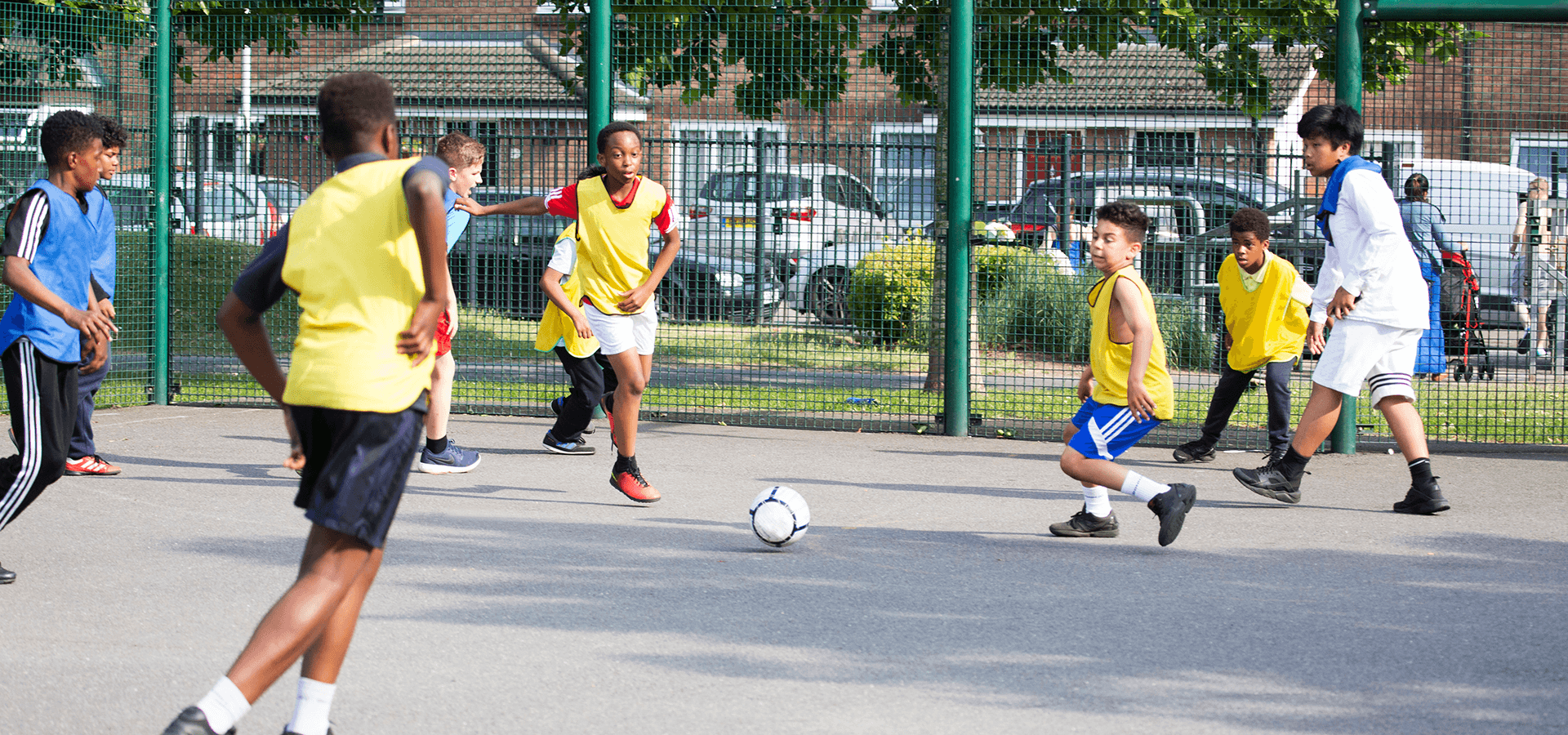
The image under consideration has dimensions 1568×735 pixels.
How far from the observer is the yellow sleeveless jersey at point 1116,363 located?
229 inches

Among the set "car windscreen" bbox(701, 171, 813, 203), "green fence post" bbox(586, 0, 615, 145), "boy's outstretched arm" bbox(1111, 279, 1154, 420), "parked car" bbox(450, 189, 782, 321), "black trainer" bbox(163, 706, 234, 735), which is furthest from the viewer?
"parked car" bbox(450, 189, 782, 321)

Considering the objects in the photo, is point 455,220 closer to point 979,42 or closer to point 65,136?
point 65,136

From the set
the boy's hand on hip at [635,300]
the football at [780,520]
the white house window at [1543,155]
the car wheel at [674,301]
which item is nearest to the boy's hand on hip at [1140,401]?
the football at [780,520]

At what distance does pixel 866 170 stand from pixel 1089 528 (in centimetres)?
382

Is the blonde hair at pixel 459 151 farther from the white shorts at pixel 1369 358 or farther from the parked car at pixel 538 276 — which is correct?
the white shorts at pixel 1369 358

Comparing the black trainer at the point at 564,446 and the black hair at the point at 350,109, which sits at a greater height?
the black hair at the point at 350,109

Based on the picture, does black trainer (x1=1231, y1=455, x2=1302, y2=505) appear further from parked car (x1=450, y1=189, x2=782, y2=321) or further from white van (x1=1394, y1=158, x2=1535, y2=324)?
parked car (x1=450, y1=189, x2=782, y2=321)

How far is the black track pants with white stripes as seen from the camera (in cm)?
497

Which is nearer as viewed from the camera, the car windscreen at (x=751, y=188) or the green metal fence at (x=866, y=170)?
the green metal fence at (x=866, y=170)

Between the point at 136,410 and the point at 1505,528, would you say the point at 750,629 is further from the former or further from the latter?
the point at 136,410

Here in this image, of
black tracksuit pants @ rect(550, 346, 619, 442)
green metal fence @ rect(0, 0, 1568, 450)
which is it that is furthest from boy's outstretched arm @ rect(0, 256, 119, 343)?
green metal fence @ rect(0, 0, 1568, 450)

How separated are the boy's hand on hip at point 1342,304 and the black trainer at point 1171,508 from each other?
145 centimetres

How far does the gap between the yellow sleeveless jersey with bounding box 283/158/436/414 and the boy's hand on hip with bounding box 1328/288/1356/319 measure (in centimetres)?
486

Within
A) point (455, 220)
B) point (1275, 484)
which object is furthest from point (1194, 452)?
point (455, 220)
